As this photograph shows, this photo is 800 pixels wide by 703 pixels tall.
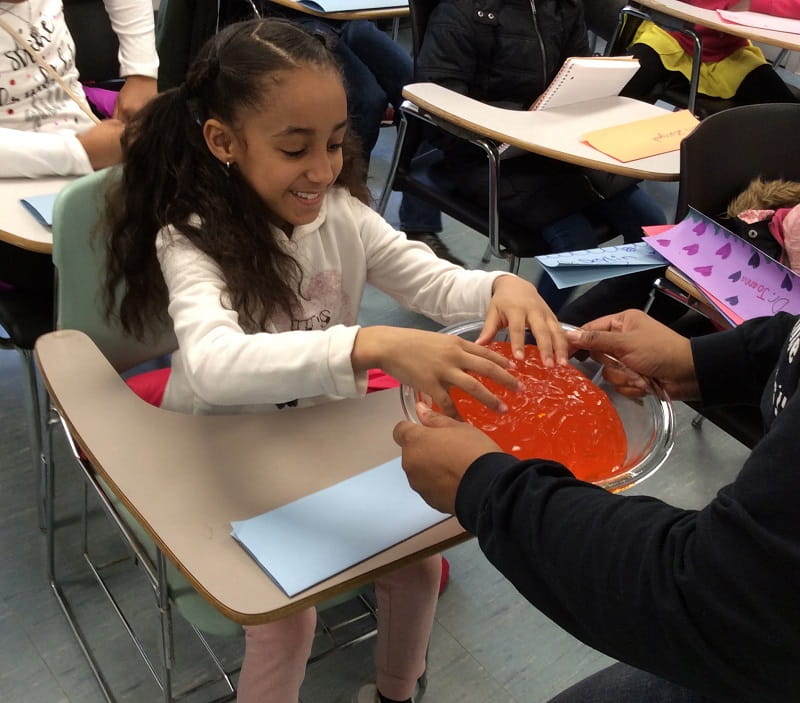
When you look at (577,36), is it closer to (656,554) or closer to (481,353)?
(481,353)

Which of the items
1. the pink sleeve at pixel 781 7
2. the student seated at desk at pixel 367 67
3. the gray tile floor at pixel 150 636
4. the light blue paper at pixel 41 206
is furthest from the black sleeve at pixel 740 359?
the pink sleeve at pixel 781 7

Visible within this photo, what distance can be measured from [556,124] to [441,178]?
1.23ft

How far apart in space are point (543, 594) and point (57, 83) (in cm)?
156

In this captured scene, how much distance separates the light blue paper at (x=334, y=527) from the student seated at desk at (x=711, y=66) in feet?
8.61

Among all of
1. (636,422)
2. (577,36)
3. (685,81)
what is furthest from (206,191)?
(685,81)


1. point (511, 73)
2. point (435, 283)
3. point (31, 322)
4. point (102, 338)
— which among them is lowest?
point (31, 322)

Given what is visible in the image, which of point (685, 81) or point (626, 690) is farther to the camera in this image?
point (685, 81)

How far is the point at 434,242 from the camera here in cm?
312

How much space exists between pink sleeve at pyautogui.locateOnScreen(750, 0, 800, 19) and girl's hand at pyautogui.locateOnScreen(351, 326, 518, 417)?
317cm

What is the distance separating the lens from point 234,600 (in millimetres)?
803

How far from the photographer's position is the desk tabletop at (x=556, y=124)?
1.93 metres

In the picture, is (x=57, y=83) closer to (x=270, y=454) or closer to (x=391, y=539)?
(x=270, y=454)

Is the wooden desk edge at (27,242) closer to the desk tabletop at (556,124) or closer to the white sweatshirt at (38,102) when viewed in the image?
the white sweatshirt at (38,102)

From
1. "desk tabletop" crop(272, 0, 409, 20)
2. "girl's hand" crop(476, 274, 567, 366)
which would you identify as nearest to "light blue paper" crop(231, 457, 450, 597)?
"girl's hand" crop(476, 274, 567, 366)
